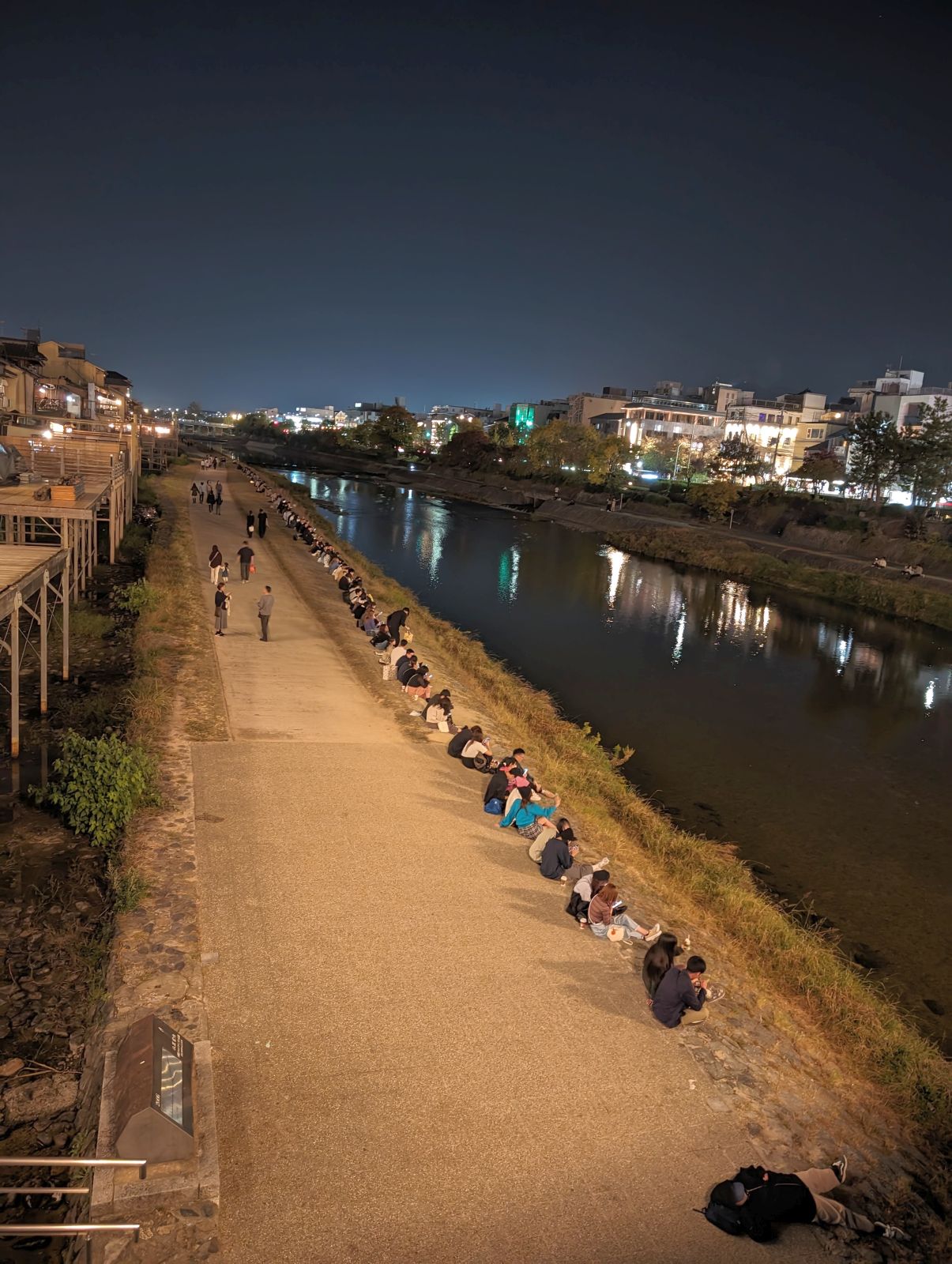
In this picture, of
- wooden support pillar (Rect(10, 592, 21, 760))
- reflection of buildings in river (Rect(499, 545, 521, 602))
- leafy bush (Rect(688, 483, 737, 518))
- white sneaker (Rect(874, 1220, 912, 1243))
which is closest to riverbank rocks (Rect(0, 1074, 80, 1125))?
white sneaker (Rect(874, 1220, 912, 1243))

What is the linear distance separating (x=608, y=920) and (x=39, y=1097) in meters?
5.30

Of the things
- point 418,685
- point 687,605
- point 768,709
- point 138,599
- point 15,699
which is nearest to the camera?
point 15,699

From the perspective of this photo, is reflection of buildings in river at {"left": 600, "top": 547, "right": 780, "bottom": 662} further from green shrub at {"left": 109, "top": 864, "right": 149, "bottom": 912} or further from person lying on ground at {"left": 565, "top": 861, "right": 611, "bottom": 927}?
green shrub at {"left": 109, "top": 864, "right": 149, "bottom": 912}

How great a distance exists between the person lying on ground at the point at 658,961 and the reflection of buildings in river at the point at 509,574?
26.8 metres

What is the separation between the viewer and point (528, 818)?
10.8 meters

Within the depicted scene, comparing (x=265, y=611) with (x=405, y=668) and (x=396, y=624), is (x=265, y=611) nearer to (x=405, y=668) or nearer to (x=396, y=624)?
(x=396, y=624)

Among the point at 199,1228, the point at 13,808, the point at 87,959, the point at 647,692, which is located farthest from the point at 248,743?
the point at 647,692

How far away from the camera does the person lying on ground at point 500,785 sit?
11.3m

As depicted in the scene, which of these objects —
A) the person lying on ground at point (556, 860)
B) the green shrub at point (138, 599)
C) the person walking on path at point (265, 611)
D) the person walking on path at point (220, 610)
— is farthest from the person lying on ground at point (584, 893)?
the green shrub at point (138, 599)

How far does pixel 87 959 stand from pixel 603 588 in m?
33.6

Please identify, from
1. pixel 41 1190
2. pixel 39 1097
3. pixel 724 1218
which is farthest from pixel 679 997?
pixel 39 1097

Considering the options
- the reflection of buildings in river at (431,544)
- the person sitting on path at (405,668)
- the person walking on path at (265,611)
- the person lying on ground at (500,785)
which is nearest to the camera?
the person lying on ground at (500,785)

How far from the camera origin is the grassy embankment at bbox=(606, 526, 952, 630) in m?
38.9

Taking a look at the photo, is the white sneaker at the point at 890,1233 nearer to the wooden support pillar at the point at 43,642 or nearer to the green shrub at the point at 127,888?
the green shrub at the point at 127,888
